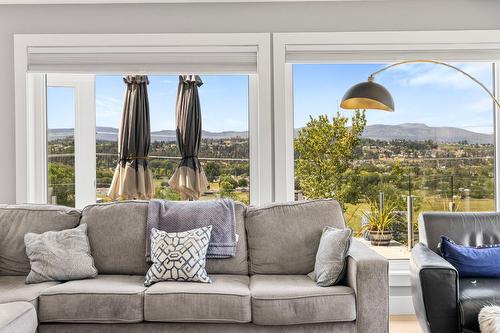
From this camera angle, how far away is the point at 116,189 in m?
4.16

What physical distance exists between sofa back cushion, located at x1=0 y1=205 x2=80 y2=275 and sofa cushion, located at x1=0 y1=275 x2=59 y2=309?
98mm

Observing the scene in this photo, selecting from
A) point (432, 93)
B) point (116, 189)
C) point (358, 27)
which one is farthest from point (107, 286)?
point (432, 93)

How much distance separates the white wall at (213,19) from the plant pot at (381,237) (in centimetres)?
168

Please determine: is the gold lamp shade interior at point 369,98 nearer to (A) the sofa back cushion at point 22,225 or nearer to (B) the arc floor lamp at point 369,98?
(B) the arc floor lamp at point 369,98

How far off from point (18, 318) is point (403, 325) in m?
2.60

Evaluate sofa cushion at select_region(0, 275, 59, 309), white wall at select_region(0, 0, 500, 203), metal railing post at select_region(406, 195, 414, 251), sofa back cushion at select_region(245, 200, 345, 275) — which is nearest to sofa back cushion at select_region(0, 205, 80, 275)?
sofa cushion at select_region(0, 275, 59, 309)

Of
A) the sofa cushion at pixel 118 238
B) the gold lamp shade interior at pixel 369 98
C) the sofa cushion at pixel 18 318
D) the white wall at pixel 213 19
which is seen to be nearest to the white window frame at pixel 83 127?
the white wall at pixel 213 19

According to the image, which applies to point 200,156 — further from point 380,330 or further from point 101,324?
point 380,330

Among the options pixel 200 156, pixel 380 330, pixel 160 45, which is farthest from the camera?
pixel 200 156

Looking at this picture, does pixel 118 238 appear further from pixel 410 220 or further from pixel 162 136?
pixel 410 220

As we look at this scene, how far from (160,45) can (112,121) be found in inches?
30.9

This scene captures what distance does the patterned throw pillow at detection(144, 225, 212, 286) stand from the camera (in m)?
3.06

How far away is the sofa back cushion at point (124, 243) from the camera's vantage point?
334 cm

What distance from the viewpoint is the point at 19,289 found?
2.95 metres
